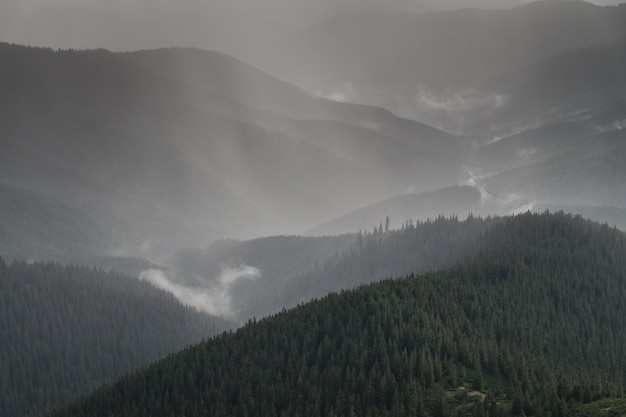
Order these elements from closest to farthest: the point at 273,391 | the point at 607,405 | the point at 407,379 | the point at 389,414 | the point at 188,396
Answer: the point at 607,405 < the point at 389,414 < the point at 407,379 < the point at 273,391 < the point at 188,396

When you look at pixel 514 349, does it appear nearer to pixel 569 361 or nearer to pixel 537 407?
pixel 569 361

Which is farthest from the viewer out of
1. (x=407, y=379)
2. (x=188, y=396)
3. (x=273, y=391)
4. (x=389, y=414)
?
(x=188, y=396)

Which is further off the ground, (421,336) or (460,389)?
(421,336)

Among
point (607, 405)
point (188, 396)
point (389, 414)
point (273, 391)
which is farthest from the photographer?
point (188, 396)

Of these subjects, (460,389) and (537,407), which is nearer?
(537,407)

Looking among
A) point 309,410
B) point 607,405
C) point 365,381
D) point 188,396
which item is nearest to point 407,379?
point 365,381

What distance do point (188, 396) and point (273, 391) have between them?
1021 inches

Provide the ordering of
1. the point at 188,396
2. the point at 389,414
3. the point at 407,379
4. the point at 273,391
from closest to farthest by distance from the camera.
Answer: the point at 389,414
the point at 407,379
the point at 273,391
the point at 188,396

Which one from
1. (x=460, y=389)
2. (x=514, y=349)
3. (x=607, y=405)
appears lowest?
(x=607, y=405)

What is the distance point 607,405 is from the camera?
129000mm

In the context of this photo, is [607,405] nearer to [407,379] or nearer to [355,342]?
[407,379]

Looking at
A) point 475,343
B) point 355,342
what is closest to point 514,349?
point 475,343

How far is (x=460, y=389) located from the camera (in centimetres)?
15950

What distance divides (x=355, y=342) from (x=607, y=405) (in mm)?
73043
